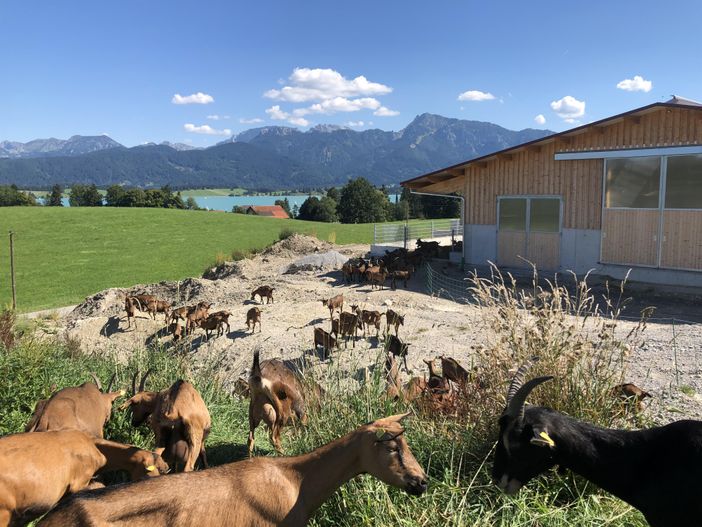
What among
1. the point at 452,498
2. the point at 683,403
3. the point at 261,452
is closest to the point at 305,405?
the point at 261,452

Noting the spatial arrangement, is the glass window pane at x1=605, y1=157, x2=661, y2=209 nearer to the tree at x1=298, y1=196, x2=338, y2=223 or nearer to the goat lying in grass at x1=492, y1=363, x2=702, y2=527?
the goat lying in grass at x1=492, y1=363, x2=702, y2=527

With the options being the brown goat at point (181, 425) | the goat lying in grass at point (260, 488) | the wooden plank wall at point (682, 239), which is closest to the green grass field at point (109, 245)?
the brown goat at point (181, 425)

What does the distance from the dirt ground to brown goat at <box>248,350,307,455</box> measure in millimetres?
337

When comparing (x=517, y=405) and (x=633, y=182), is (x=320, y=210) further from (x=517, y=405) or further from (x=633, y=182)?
(x=517, y=405)

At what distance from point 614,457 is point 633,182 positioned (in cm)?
1672

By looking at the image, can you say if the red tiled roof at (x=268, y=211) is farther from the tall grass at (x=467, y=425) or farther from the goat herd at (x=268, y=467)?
the goat herd at (x=268, y=467)

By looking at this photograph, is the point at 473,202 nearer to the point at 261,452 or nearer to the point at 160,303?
the point at 160,303

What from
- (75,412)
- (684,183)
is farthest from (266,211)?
(75,412)

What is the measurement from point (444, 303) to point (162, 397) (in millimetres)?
12134

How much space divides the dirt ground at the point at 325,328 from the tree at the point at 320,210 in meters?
56.5

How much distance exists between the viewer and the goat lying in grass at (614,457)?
12.7 ft

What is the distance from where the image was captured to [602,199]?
63.1 ft

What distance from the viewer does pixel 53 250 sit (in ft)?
142

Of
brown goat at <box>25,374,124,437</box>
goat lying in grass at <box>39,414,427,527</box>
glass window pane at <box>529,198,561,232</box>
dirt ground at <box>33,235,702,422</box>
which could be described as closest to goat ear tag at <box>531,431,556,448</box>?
goat lying in grass at <box>39,414,427,527</box>
